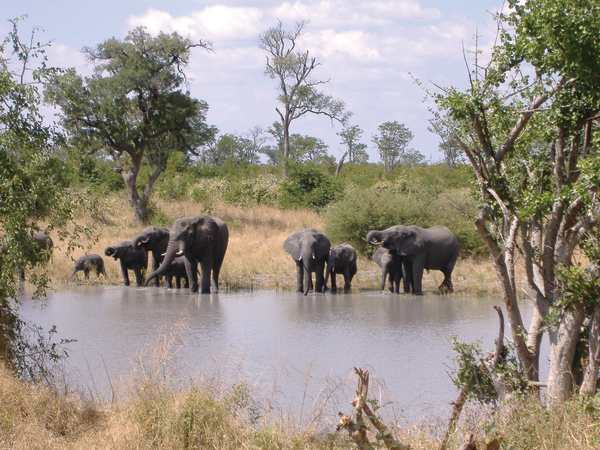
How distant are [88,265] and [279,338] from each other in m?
11.5

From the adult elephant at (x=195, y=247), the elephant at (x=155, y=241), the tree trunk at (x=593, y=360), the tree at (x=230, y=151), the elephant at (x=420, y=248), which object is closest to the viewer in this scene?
the tree trunk at (x=593, y=360)

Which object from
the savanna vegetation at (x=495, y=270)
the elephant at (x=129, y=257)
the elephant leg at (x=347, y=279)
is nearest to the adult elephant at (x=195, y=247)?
the elephant at (x=129, y=257)

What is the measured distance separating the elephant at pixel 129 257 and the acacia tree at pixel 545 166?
61.1ft

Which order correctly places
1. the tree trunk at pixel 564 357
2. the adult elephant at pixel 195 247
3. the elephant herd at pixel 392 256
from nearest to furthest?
1. the tree trunk at pixel 564 357
2. the adult elephant at pixel 195 247
3. the elephant herd at pixel 392 256

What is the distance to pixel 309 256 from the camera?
26.2 m

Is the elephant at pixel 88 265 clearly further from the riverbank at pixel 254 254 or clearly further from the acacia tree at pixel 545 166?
the acacia tree at pixel 545 166

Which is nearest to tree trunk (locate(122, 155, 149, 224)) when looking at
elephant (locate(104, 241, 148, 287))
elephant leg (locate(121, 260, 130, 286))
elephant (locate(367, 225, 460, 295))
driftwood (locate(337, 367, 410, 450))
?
elephant (locate(104, 241, 148, 287))

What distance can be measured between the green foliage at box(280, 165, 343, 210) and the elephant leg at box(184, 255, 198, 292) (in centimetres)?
1604

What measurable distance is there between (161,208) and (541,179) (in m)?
32.9

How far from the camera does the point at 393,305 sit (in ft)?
76.5

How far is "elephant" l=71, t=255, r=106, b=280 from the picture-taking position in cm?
2739

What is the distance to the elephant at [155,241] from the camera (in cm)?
2831

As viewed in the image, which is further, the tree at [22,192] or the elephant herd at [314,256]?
the elephant herd at [314,256]

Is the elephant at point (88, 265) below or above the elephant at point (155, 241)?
below
